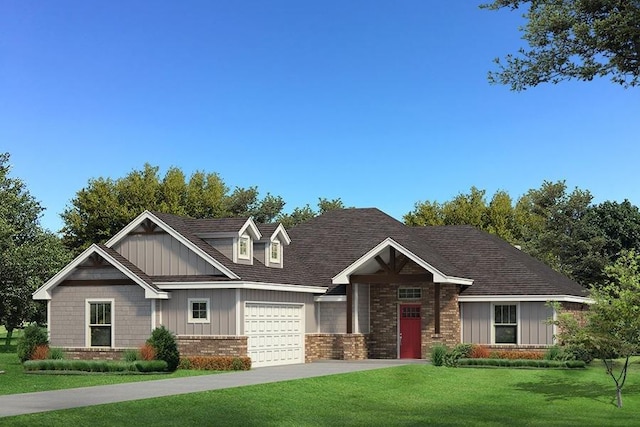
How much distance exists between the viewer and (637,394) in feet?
104

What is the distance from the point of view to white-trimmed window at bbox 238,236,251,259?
39.7m

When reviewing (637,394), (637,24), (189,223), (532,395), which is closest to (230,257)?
(189,223)

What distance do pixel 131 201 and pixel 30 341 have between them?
36.8 metres

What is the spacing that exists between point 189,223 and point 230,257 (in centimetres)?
265

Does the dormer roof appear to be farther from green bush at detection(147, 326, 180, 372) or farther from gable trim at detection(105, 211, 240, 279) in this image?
green bush at detection(147, 326, 180, 372)

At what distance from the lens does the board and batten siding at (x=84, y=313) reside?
37812 mm

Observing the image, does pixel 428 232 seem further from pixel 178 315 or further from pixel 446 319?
pixel 178 315

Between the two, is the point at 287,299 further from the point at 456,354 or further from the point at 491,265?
the point at 491,265

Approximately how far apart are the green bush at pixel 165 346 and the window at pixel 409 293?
12011mm

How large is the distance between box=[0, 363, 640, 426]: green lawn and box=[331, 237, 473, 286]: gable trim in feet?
17.6

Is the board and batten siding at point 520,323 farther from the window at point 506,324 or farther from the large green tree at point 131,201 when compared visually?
the large green tree at point 131,201

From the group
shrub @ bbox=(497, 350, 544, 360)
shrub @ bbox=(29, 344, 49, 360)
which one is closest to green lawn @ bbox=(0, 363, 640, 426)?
shrub @ bbox=(497, 350, 544, 360)

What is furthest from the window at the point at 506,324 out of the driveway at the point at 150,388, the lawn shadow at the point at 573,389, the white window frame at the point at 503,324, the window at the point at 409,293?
the lawn shadow at the point at 573,389

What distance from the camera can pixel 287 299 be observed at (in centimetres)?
4109
